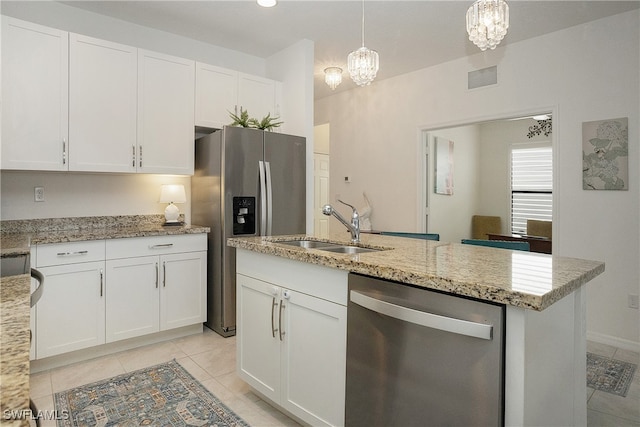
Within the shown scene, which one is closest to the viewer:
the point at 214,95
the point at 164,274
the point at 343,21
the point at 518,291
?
the point at 518,291

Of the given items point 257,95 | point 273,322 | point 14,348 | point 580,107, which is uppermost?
point 257,95

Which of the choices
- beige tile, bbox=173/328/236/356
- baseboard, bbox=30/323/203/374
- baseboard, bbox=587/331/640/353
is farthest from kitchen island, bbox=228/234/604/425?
baseboard, bbox=587/331/640/353

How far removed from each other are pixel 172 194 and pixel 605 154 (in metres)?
3.79

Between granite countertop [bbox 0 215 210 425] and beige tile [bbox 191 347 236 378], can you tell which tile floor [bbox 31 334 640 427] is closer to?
beige tile [bbox 191 347 236 378]

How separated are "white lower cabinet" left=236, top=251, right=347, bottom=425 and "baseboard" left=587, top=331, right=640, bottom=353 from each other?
9.42 feet

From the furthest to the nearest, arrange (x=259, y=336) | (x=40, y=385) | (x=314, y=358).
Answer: (x=40, y=385) → (x=259, y=336) → (x=314, y=358)

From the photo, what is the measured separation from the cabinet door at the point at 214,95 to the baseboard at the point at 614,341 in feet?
12.7

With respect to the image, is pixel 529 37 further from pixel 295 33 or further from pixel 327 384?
pixel 327 384

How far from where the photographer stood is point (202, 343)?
3055 millimetres

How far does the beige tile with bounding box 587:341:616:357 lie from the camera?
2.99 meters

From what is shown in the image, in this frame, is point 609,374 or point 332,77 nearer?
point 609,374

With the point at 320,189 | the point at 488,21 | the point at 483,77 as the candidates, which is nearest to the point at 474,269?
the point at 488,21

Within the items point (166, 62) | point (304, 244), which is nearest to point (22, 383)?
point (304, 244)

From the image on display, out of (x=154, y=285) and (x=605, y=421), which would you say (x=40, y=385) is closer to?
(x=154, y=285)
